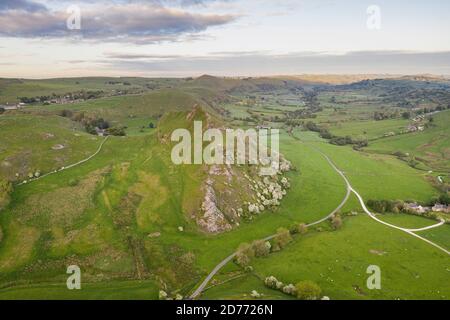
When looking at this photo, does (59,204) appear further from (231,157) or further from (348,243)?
(348,243)

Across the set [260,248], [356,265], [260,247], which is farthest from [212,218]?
[356,265]

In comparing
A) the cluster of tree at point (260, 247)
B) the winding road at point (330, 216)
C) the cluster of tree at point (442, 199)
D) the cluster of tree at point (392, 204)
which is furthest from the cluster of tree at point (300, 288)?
the cluster of tree at point (442, 199)

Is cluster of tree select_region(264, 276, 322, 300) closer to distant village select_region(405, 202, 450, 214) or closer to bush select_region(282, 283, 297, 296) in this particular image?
bush select_region(282, 283, 297, 296)

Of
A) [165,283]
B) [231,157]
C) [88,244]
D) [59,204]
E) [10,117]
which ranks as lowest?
[165,283]

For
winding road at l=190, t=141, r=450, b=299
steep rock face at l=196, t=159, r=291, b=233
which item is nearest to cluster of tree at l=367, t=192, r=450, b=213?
winding road at l=190, t=141, r=450, b=299

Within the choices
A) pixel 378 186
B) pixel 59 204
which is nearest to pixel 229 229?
pixel 59 204

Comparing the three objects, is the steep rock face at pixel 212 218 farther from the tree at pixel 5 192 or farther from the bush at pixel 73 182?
the tree at pixel 5 192
